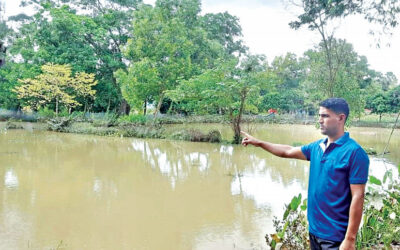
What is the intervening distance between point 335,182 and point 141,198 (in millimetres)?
4416

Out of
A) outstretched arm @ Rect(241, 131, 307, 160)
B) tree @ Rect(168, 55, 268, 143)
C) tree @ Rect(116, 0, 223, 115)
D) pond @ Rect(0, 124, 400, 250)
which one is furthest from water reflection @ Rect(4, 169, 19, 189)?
tree @ Rect(116, 0, 223, 115)

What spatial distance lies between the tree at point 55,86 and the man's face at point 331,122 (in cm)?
2077

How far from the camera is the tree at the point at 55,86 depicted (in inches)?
803

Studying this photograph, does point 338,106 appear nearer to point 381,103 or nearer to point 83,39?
point 83,39

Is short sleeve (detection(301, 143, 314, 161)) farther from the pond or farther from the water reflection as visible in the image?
the water reflection

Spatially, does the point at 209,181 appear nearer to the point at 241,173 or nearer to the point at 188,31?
the point at 241,173

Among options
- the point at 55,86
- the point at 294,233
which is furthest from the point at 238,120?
the point at 55,86

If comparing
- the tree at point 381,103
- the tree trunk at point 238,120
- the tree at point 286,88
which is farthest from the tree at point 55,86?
the tree at point 381,103

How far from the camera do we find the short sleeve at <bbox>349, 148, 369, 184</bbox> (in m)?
1.65

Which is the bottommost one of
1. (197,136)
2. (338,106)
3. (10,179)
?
(10,179)

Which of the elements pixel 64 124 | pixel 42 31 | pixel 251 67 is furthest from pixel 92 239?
pixel 42 31

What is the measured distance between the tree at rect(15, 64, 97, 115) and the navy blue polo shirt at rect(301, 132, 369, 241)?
20.8m

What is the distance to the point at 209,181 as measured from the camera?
7215 millimetres

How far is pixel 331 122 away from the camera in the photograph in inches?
73.0
